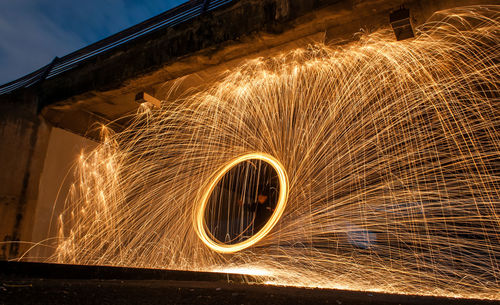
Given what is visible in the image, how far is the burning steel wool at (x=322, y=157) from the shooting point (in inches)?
185

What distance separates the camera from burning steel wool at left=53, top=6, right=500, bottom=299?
15.4 ft

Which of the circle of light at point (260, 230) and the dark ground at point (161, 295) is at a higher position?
the circle of light at point (260, 230)

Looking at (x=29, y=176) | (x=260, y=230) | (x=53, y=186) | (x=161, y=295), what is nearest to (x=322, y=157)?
(x=260, y=230)

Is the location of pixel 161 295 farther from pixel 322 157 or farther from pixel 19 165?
pixel 19 165

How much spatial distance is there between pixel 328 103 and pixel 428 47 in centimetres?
166

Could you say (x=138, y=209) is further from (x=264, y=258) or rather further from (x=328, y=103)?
(x=328, y=103)

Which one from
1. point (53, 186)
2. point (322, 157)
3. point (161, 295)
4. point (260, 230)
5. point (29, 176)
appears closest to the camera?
point (161, 295)

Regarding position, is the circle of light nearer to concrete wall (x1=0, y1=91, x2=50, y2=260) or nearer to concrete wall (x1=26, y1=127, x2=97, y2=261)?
concrete wall (x1=26, y1=127, x2=97, y2=261)

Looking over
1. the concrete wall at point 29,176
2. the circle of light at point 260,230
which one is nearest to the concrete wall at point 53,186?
the concrete wall at point 29,176

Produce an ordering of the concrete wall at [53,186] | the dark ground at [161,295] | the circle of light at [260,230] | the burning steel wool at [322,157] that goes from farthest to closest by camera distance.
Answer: the concrete wall at [53,186] < the circle of light at [260,230] < the burning steel wool at [322,157] < the dark ground at [161,295]

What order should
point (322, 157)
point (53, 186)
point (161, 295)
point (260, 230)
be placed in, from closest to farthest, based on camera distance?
point (161, 295) < point (260, 230) < point (322, 157) < point (53, 186)

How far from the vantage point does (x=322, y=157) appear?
611 centimetres

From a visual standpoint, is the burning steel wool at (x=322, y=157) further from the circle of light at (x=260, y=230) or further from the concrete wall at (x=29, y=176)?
the concrete wall at (x=29, y=176)

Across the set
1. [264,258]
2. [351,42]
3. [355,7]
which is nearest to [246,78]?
[351,42]
